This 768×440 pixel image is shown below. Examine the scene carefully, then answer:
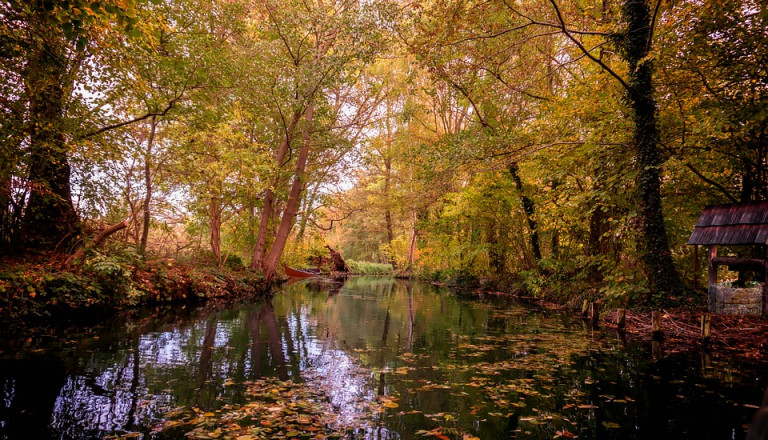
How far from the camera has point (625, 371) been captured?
21.5 ft

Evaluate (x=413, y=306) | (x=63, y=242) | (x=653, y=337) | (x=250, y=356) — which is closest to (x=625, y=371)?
(x=653, y=337)

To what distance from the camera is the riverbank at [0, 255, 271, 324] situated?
808cm

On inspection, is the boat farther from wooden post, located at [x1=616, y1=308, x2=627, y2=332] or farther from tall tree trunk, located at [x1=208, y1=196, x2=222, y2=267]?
wooden post, located at [x1=616, y1=308, x2=627, y2=332]

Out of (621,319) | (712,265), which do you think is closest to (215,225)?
(621,319)

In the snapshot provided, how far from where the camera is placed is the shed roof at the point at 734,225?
825cm

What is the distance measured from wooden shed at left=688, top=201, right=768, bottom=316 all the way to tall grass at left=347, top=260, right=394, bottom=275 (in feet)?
126

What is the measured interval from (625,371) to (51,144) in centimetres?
1126

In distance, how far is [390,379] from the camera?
586 cm

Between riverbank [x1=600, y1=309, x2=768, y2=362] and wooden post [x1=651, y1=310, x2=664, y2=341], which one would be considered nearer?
riverbank [x1=600, y1=309, x2=768, y2=362]

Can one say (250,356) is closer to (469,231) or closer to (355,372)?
(355,372)

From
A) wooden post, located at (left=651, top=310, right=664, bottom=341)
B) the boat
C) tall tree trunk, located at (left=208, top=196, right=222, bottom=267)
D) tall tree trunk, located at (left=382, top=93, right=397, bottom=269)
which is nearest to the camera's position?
wooden post, located at (left=651, top=310, right=664, bottom=341)

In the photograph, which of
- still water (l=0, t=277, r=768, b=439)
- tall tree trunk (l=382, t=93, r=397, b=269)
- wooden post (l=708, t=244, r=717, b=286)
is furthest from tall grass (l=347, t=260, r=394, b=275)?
wooden post (l=708, t=244, r=717, b=286)

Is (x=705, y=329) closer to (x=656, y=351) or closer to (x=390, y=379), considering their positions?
(x=656, y=351)

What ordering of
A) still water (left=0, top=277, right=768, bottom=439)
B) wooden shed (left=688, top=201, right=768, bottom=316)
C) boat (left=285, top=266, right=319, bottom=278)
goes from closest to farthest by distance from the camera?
1. still water (left=0, top=277, right=768, bottom=439)
2. wooden shed (left=688, top=201, right=768, bottom=316)
3. boat (left=285, top=266, right=319, bottom=278)
